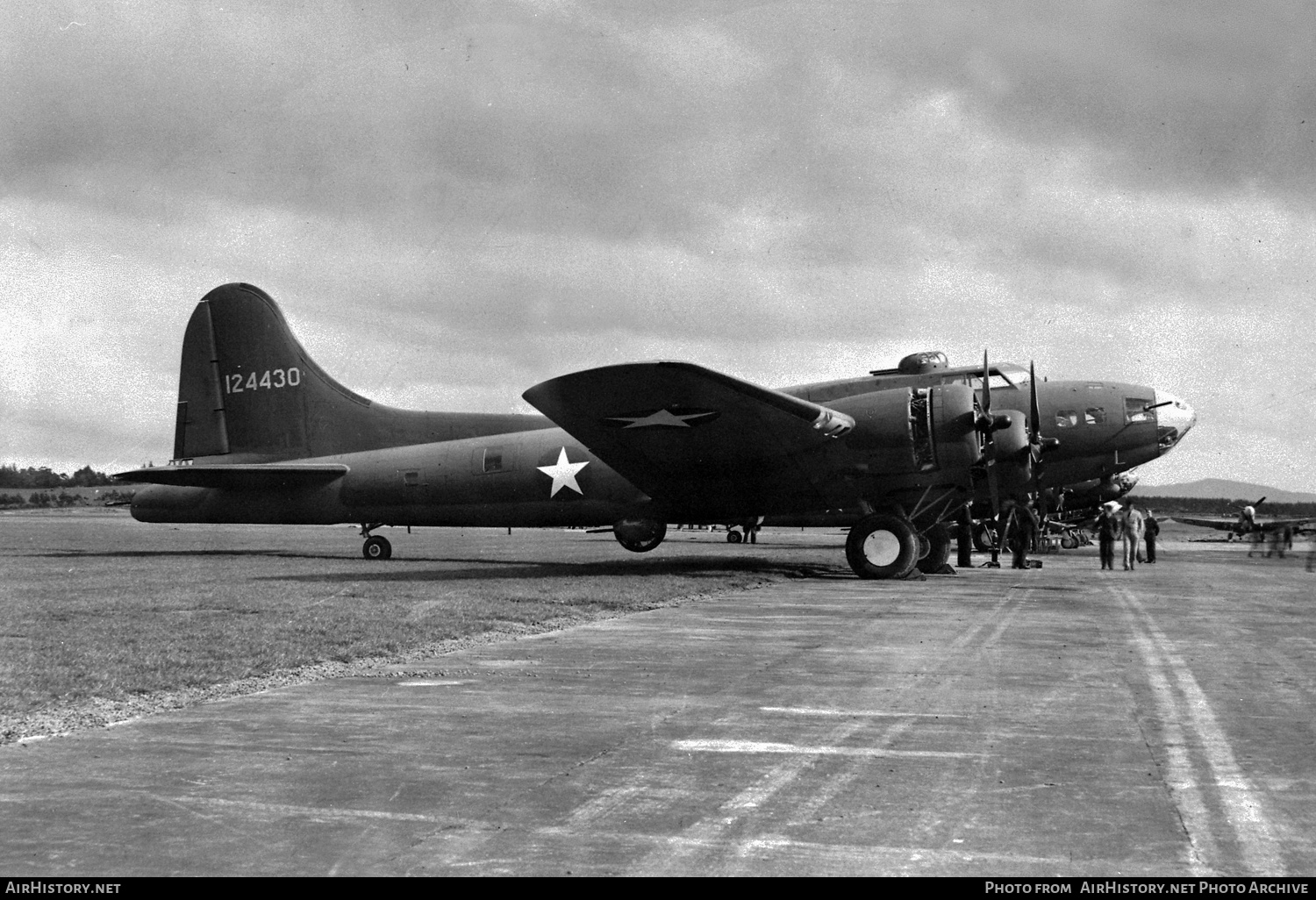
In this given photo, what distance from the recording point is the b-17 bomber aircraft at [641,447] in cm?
2022

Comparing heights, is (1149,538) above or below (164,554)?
above

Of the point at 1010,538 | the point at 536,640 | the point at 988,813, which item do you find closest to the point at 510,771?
the point at 988,813

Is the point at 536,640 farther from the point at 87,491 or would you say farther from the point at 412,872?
the point at 87,491

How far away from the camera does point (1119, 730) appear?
6668 mm

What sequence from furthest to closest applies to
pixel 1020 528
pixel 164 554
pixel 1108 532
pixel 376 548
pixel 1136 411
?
pixel 164 554, pixel 376 548, pixel 1108 532, pixel 1020 528, pixel 1136 411

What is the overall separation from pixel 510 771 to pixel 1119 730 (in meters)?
3.62

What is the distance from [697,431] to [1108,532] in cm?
1176

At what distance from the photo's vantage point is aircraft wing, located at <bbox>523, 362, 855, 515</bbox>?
19016 mm

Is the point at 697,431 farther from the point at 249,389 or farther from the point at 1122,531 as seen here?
the point at 249,389

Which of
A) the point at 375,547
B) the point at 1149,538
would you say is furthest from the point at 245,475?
the point at 1149,538

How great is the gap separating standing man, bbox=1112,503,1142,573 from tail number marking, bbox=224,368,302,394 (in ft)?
66.4

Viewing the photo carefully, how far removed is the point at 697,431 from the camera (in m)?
20.5

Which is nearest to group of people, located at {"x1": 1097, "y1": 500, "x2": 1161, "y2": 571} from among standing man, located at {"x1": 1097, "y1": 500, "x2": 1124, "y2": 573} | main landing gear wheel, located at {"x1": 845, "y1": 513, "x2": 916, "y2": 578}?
standing man, located at {"x1": 1097, "y1": 500, "x2": 1124, "y2": 573}

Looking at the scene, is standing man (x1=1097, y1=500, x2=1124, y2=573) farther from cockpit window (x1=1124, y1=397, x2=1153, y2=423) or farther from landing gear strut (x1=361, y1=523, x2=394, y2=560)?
landing gear strut (x1=361, y1=523, x2=394, y2=560)
